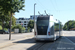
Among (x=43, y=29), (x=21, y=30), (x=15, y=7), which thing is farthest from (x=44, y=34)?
(x=21, y=30)

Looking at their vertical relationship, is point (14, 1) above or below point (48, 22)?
above

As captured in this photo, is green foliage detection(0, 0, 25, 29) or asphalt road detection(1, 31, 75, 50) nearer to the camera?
asphalt road detection(1, 31, 75, 50)

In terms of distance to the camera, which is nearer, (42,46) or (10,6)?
(42,46)

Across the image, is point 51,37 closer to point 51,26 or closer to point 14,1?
point 51,26

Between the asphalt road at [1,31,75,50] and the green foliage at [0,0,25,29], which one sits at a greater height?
the green foliage at [0,0,25,29]

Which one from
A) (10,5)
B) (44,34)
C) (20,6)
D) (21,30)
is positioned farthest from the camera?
(21,30)

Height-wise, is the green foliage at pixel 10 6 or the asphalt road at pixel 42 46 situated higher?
the green foliage at pixel 10 6

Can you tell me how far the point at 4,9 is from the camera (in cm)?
1906

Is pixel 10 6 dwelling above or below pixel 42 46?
above

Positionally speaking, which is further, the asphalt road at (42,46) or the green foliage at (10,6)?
the green foliage at (10,6)

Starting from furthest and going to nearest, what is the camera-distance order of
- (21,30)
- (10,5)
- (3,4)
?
(21,30) < (10,5) < (3,4)

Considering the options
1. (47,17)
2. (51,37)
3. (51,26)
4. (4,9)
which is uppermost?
(4,9)

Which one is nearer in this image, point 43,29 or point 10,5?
point 43,29

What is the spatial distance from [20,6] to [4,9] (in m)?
2.52
